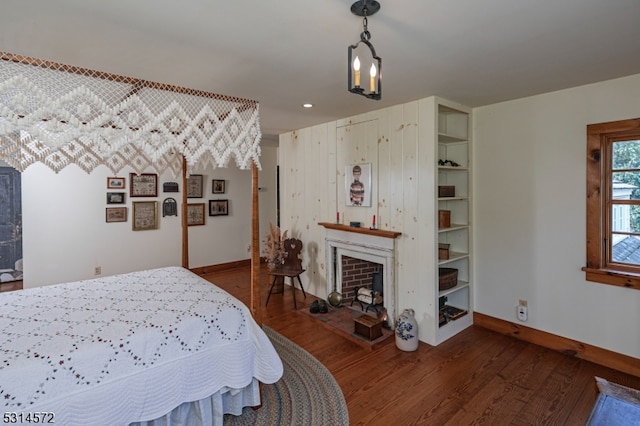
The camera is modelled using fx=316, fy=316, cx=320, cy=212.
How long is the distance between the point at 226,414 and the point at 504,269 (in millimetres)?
2860

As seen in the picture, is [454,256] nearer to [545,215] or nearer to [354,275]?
[545,215]

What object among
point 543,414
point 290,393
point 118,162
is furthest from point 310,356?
point 118,162

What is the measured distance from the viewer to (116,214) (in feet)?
15.4

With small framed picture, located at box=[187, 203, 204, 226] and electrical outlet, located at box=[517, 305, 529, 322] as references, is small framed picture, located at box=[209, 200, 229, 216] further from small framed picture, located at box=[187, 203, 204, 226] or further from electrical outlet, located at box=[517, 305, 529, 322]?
electrical outlet, located at box=[517, 305, 529, 322]

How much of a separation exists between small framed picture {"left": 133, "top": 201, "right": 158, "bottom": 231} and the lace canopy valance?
2.89 metres

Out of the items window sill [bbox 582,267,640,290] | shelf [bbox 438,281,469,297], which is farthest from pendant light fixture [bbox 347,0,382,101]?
window sill [bbox 582,267,640,290]

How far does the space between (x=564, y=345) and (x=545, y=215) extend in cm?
118

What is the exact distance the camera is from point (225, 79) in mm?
2441

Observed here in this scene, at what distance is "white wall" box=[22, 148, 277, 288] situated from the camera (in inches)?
161

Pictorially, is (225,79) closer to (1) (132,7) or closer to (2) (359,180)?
(1) (132,7)

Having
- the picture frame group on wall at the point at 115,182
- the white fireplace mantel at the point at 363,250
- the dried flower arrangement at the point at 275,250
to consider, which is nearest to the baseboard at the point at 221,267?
the picture frame group on wall at the point at 115,182

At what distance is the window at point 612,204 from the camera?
2.57 meters

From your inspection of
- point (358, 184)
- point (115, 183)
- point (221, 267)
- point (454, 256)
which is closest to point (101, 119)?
point (358, 184)

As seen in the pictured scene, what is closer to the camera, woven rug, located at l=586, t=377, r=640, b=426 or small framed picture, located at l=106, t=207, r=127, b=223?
woven rug, located at l=586, t=377, r=640, b=426
